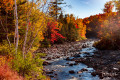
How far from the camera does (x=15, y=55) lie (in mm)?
5660

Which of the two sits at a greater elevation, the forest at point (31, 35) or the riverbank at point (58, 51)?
the forest at point (31, 35)

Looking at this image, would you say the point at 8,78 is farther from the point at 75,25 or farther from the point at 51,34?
the point at 75,25

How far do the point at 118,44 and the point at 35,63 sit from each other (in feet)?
52.8

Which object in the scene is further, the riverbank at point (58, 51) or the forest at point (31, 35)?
the riverbank at point (58, 51)

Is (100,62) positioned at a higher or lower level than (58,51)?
higher

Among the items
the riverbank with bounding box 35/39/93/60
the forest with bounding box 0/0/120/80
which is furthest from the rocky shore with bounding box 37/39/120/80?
the forest with bounding box 0/0/120/80

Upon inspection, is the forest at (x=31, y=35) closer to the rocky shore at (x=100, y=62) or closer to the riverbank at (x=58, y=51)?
the riverbank at (x=58, y=51)

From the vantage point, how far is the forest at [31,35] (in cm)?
541

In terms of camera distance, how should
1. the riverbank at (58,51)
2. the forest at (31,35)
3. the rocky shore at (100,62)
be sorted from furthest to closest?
the riverbank at (58,51), the rocky shore at (100,62), the forest at (31,35)

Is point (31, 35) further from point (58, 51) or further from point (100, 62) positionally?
point (58, 51)

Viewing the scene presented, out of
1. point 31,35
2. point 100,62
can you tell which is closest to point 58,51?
point 100,62

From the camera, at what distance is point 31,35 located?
5.50 m

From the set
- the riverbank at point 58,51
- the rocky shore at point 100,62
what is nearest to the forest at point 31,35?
the riverbank at point 58,51

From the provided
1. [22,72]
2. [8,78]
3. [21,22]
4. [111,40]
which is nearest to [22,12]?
[21,22]
